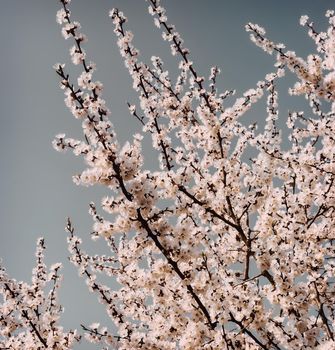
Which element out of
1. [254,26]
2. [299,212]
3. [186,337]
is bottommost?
[186,337]

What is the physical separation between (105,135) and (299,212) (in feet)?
14.1

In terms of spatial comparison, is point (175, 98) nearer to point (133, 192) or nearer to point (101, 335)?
point (133, 192)

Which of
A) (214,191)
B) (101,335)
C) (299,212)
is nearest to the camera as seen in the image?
(101,335)

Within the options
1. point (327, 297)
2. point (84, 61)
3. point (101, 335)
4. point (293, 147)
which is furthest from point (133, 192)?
point (293, 147)

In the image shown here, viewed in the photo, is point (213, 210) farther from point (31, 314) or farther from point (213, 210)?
point (31, 314)

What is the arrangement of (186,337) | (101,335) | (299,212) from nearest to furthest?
1. (186,337)
2. (101,335)
3. (299,212)

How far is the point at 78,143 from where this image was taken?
5.89 metres

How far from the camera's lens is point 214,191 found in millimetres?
8648

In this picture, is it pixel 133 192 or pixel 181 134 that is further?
pixel 181 134

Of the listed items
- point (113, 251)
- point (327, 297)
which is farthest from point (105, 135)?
point (113, 251)

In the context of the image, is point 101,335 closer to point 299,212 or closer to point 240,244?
point 240,244

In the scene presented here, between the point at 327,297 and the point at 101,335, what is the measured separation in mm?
4404

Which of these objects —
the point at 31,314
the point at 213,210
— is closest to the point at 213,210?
the point at 213,210

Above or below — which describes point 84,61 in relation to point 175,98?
below
